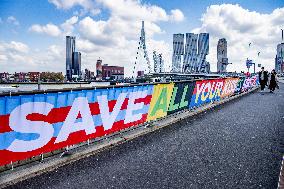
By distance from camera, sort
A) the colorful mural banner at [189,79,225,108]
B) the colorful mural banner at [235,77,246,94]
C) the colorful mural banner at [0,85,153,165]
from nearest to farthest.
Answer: the colorful mural banner at [0,85,153,165], the colorful mural banner at [189,79,225,108], the colorful mural banner at [235,77,246,94]

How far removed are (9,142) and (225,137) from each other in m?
5.71

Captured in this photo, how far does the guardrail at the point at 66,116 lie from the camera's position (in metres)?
5.13

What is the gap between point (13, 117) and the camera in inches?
202

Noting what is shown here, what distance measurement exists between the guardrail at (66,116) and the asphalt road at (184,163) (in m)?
0.71

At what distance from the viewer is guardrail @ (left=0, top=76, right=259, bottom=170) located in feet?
16.8

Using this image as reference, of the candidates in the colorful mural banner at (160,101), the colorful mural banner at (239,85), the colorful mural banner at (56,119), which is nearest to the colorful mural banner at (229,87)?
the colorful mural banner at (239,85)

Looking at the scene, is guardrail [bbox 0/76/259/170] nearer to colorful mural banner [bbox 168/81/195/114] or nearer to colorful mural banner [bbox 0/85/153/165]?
colorful mural banner [bbox 0/85/153/165]

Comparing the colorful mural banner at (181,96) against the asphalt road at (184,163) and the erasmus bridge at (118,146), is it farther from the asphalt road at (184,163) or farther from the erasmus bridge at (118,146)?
the asphalt road at (184,163)

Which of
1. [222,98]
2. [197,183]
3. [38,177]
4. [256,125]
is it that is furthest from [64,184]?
[222,98]

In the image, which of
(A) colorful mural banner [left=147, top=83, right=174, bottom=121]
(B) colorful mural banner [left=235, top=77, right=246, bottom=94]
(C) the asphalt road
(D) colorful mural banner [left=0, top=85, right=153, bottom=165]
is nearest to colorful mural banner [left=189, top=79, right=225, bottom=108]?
(A) colorful mural banner [left=147, top=83, right=174, bottom=121]

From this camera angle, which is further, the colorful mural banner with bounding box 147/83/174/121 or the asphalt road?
the colorful mural banner with bounding box 147/83/174/121

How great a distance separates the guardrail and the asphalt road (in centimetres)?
71

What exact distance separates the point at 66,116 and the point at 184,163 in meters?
2.81

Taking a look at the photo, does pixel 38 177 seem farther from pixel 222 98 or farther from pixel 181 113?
pixel 222 98
